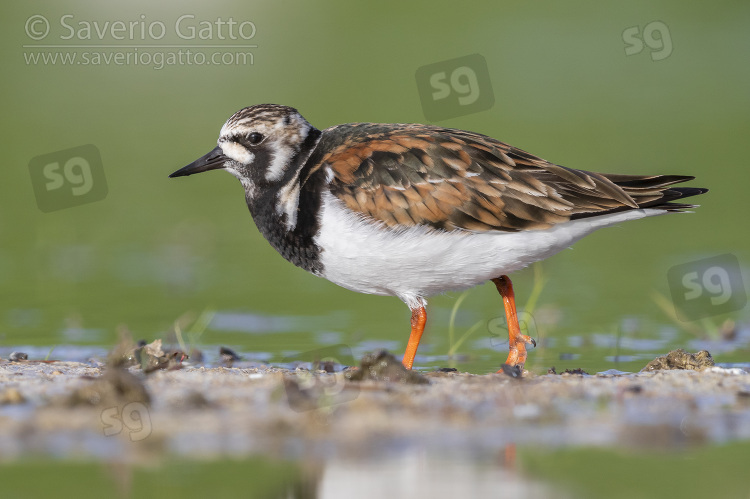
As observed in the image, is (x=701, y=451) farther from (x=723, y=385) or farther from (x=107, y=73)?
(x=107, y=73)

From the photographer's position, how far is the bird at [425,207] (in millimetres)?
7090

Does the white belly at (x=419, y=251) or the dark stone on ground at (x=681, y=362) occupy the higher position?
the white belly at (x=419, y=251)

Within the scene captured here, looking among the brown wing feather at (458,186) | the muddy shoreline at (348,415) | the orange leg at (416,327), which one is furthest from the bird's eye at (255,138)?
the muddy shoreline at (348,415)

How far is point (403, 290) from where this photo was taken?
7.42 m
